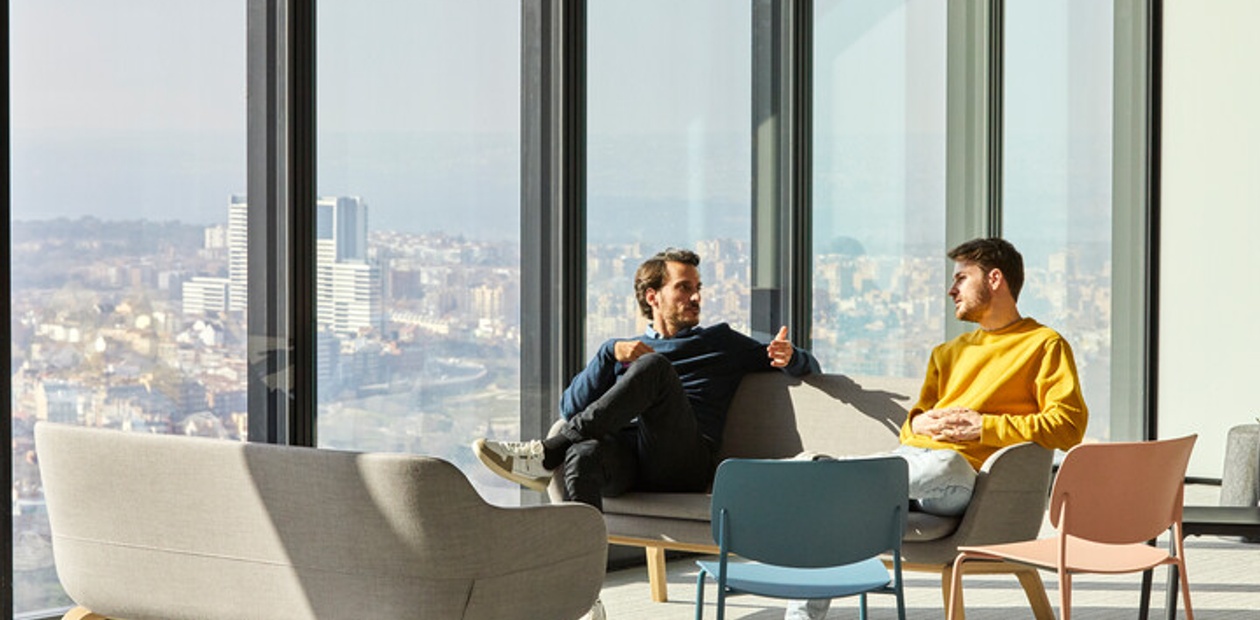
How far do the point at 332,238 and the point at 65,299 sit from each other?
93 centimetres

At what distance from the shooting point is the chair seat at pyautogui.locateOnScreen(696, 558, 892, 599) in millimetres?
3840

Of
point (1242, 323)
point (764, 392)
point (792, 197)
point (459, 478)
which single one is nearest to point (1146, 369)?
point (1242, 323)

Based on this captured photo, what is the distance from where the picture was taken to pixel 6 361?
4.37 meters

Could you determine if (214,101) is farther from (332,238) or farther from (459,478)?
(459,478)

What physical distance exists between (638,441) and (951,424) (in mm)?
1018

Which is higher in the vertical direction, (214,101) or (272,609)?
(214,101)

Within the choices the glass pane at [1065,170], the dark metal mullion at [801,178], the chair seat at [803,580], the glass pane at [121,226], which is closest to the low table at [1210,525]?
the chair seat at [803,580]

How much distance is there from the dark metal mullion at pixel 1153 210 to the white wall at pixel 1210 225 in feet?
0.11

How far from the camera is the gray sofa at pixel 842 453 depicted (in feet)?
15.2

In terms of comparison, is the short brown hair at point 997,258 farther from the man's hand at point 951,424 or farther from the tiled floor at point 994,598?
the tiled floor at point 994,598

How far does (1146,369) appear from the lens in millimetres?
8891

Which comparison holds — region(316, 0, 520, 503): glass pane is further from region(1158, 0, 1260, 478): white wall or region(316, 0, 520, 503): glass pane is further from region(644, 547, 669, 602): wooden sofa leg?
region(1158, 0, 1260, 478): white wall

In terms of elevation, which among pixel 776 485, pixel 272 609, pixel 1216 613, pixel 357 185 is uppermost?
pixel 357 185

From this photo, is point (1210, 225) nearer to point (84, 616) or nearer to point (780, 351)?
point (780, 351)
